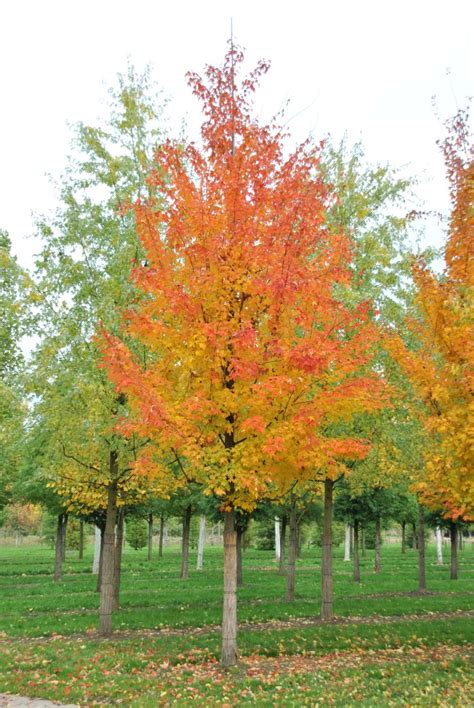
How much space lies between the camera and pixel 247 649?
8.95 m

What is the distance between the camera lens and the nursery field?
671 centimetres

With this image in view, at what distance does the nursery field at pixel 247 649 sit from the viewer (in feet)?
22.0

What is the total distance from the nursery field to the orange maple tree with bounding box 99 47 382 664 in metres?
1.21


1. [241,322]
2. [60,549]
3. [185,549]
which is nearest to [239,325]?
[241,322]

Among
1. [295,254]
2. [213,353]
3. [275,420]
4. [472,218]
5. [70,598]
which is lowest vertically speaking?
[70,598]

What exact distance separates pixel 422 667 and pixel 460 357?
4.67 meters

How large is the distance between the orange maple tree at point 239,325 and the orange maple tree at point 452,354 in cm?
97

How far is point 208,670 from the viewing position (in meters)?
7.76

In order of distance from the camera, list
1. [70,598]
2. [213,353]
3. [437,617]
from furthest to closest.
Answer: [70,598] < [437,617] < [213,353]

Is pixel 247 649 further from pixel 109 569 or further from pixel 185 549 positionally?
pixel 185 549

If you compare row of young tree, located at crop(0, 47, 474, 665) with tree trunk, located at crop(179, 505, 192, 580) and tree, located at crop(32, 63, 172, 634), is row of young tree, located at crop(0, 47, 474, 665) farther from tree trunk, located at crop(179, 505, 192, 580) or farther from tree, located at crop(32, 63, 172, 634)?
tree trunk, located at crop(179, 505, 192, 580)

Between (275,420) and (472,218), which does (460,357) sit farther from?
(275,420)

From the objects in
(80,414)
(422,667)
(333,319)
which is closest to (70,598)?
(80,414)

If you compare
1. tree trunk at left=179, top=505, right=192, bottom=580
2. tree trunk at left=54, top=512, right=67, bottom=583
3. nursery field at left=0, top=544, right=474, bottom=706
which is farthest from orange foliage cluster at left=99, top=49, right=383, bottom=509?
tree trunk at left=54, top=512, right=67, bottom=583
